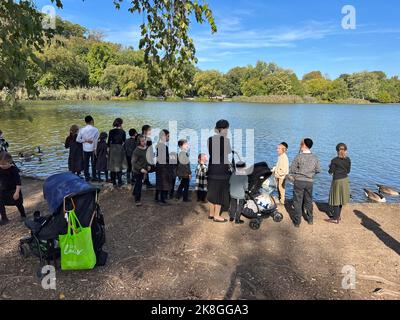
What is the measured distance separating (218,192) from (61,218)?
3.05 meters

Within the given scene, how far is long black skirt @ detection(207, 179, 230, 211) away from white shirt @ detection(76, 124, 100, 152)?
4132mm

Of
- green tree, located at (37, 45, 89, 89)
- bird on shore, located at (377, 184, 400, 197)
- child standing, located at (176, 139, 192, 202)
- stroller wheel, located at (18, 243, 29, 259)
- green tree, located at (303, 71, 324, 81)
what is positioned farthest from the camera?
green tree, located at (303, 71, 324, 81)

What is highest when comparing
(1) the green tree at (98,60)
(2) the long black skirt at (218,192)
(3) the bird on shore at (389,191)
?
(1) the green tree at (98,60)

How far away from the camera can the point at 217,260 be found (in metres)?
5.50

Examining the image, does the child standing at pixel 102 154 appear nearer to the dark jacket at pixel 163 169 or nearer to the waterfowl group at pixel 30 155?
the dark jacket at pixel 163 169

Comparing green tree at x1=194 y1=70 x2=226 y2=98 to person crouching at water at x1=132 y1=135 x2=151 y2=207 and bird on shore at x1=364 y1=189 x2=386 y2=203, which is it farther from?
person crouching at water at x1=132 y1=135 x2=151 y2=207

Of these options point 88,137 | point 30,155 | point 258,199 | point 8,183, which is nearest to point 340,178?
point 258,199

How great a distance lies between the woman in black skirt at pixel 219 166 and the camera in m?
6.60

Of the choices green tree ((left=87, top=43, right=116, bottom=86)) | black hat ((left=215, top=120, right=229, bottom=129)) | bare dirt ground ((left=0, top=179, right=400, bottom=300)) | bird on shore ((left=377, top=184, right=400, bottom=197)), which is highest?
green tree ((left=87, top=43, right=116, bottom=86))

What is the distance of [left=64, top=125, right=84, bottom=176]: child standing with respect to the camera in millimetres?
9398

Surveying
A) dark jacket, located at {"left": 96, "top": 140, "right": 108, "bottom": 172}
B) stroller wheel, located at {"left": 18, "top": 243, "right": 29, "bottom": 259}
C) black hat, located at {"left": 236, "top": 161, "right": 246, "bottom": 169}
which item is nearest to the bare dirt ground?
stroller wheel, located at {"left": 18, "top": 243, "right": 29, "bottom": 259}

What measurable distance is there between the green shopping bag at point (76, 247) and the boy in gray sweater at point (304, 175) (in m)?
4.23

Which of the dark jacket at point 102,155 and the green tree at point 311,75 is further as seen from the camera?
the green tree at point 311,75

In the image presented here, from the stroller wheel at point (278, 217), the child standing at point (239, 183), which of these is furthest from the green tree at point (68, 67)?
the stroller wheel at point (278, 217)
